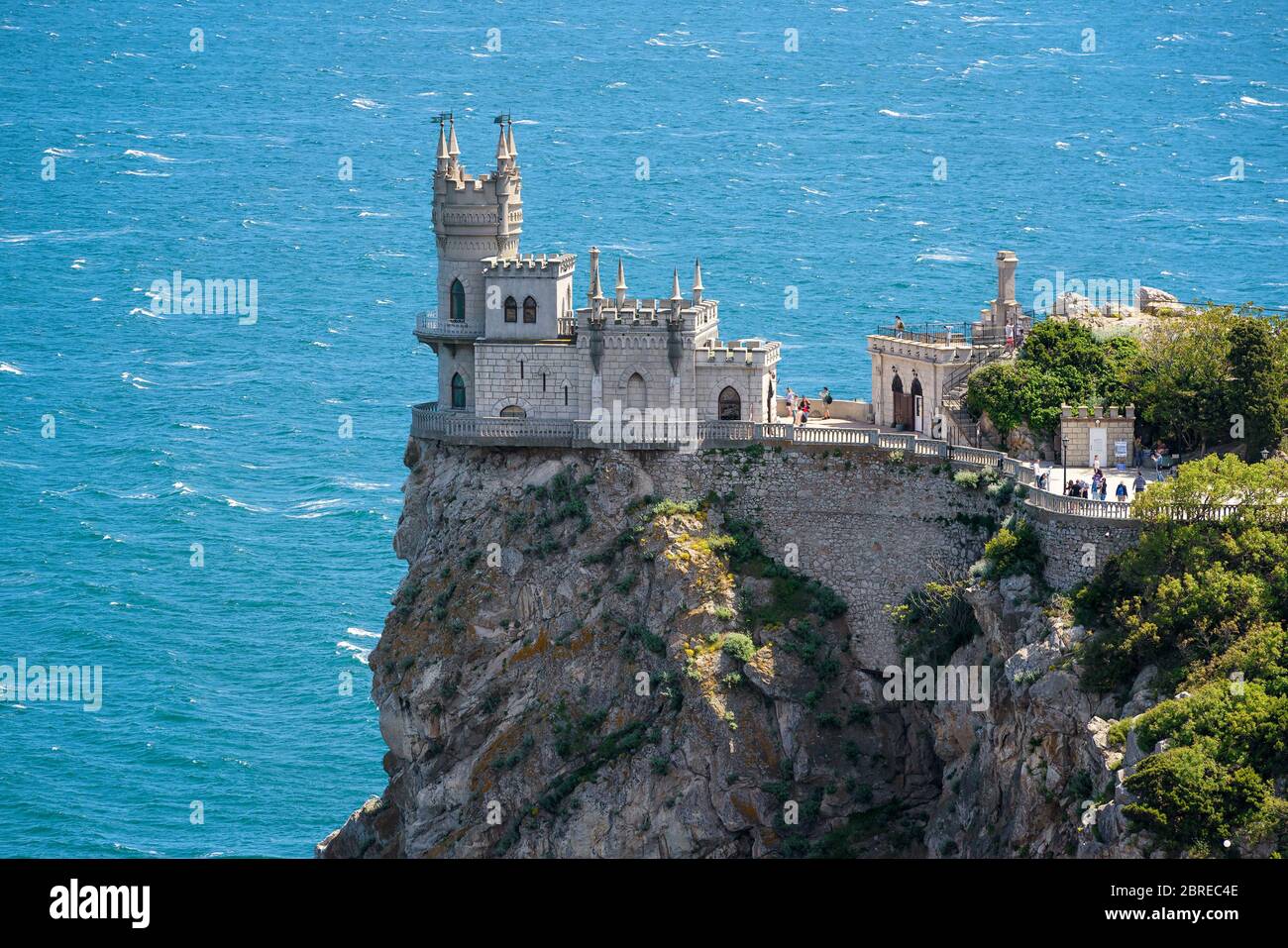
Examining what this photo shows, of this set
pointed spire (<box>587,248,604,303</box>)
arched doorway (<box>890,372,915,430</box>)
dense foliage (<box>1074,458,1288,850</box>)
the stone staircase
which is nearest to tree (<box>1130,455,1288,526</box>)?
dense foliage (<box>1074,458,1288,850</box>)

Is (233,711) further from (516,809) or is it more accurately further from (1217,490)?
(1217,490)

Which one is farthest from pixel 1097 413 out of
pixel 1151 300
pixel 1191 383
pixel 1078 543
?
pixel 1151 300

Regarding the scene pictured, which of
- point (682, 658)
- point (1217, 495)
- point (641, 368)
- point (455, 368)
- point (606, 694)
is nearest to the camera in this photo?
point (1217, 495)

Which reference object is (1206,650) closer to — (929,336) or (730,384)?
(730,384)

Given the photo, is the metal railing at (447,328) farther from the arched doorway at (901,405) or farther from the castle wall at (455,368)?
the arched doorway at (901,405)

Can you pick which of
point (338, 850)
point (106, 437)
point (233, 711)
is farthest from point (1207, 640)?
→ point (106, 437)

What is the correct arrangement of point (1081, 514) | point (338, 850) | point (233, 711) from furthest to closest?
point (233, 711) < point (338, 850) < point (1081, 514)
